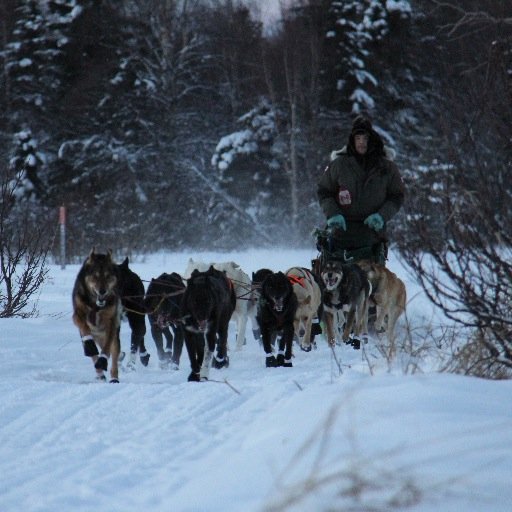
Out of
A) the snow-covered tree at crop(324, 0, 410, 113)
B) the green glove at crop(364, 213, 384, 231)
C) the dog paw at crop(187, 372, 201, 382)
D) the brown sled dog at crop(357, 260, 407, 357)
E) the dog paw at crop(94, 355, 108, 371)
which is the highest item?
the snow-covered tree at crop(324, 0, 410, 113)

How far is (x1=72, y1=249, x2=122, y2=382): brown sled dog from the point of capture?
20.5ft

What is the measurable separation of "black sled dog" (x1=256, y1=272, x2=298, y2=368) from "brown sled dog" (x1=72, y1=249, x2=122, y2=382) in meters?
1.33

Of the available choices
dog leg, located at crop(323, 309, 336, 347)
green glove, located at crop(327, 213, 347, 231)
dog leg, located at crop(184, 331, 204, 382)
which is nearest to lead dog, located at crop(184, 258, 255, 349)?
dog leg, located at crop(323, 309, 336, 347)

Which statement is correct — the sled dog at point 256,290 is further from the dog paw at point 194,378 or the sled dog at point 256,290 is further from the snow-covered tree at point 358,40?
the snow-covered tree at point 358,40

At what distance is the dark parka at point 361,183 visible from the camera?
7703mm

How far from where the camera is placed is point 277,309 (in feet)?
23.4

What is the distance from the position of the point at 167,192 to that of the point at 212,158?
6.15ft

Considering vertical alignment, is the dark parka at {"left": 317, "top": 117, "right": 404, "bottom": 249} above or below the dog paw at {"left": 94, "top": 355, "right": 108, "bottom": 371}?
above

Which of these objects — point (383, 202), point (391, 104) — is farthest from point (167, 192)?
point (383, 202)

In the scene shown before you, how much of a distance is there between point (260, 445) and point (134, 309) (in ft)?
14.6

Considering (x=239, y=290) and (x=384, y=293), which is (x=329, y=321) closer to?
(x=384, y=293)

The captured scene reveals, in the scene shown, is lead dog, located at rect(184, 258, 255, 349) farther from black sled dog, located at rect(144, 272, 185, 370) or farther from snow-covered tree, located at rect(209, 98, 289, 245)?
snow-covered tree, located at rect(209, 98, 289, 245)

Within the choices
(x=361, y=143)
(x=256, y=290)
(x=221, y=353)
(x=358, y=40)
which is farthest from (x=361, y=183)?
(x=358, y=40)

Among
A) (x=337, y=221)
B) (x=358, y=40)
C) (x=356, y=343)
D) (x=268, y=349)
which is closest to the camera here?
(x=268, y=349)
